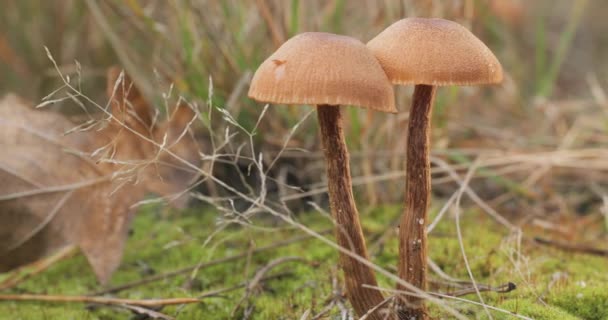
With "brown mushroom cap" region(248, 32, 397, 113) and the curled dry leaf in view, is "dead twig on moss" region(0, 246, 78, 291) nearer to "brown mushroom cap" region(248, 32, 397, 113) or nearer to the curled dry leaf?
the curled dry leaf

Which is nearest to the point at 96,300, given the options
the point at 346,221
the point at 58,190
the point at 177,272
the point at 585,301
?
the point at 177,272

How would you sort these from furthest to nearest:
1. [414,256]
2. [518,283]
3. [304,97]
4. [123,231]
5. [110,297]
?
[123,231]
[110,297]
[518,283]
[414,256]
[304,97]

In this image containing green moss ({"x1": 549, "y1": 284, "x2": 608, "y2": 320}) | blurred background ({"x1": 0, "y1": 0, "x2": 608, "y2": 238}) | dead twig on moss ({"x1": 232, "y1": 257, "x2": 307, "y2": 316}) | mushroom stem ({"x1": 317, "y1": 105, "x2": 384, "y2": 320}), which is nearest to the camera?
mushroom stem ({"x1": 317, "y1": 105, "x2": 384, "y2": 320})

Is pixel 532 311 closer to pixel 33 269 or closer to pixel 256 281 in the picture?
pixel 256 281

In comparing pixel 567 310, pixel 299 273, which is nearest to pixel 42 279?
pixel 299 273

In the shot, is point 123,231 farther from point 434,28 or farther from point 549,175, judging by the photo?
point 549,175

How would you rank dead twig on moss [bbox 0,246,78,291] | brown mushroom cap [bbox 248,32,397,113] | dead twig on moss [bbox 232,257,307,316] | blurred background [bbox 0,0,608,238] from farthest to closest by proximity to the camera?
1. blurred background [bbox 0,0,608,238]
2. dead twig on moss [bbox 0,246,78,291]
3. dead twig on moss [bbox 232,257,307,316]
4. brown mushroom cap [bbox 248,32,397,113]

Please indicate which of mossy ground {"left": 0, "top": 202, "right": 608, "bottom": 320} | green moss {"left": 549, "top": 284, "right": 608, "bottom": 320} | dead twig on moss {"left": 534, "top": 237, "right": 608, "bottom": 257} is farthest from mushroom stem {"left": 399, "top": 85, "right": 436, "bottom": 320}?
dead twig on moss {"left": 534, "top": 237, "right": 608, "bottom": 257}
